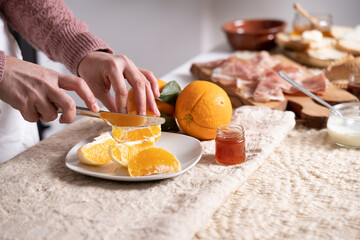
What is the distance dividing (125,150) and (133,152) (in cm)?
3

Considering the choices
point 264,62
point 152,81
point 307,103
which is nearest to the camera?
point 152,81

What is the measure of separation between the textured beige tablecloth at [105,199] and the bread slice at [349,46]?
41.2 inches

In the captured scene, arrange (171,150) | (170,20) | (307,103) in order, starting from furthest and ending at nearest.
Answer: (170,20) < (307,103) < (171,150)

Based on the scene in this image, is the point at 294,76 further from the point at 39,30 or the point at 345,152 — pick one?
the point at 39,30

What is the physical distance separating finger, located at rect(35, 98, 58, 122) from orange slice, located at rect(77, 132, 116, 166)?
108mm

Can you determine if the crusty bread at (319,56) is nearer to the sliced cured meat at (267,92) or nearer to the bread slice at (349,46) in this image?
the bread slice at (349,46)

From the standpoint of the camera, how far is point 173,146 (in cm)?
106

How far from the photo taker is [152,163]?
90cm

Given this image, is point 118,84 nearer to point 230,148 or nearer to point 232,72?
point 230,148

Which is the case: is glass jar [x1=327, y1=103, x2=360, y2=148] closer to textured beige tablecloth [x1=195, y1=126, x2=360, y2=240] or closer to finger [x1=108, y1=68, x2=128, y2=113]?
textured beige tablecloth [x1=195, y1=126, x2=360, y2=240]

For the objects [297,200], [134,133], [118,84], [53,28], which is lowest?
[297,200]

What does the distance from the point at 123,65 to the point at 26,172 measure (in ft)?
1.24

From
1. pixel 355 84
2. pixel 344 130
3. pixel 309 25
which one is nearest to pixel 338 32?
pixel 309 25

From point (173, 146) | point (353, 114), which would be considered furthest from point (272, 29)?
point (173, 146)
